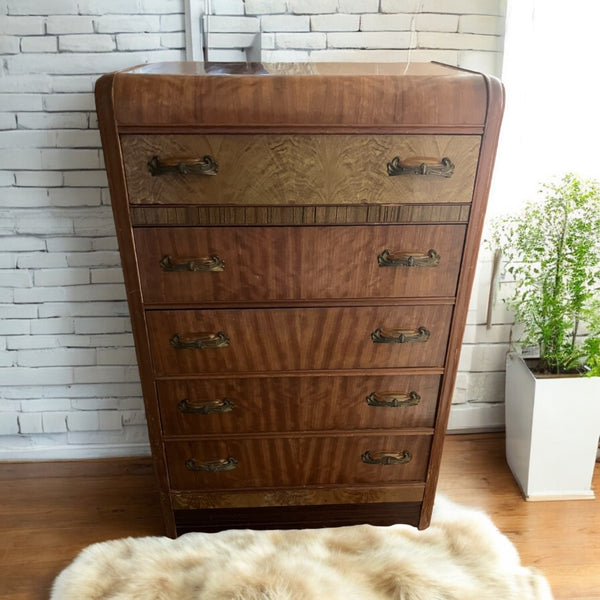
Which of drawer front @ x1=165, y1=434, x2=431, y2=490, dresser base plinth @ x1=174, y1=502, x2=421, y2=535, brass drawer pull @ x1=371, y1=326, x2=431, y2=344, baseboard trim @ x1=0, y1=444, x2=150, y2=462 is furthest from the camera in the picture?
baseboard trim @ x1=0, y1=444, x2=150, y2=462

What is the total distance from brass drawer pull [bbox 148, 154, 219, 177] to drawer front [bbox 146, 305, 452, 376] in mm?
333

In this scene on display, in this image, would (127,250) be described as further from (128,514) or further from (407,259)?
(128,514)

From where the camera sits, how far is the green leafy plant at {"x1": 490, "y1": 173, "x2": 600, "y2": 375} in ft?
5.50

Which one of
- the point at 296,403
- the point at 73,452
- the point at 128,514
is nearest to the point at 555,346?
the point at 296,403

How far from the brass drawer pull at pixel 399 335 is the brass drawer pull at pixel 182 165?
559 millimetres

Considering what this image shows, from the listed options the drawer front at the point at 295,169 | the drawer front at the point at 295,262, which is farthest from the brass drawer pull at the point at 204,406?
the drawer front at the point at 295,169

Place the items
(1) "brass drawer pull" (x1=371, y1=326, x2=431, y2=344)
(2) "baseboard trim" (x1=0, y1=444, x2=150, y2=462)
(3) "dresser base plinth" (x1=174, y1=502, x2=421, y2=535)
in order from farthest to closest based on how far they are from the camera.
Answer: (2) "baseboard trim" (x1=0, y1=444, x2=150, y2=462) → (3) "dresser base plinth" (x1=174, y1=502, x2=421, y2=535) → (1) "brass drawer pull" (x1=371, y1=326, x2=431, y2=344)

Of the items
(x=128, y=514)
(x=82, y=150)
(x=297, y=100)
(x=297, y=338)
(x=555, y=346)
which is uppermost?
(x=297, y=100)

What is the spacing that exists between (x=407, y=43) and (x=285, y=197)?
76 centimetres

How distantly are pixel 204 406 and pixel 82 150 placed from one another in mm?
842

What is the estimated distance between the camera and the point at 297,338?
1.47 metres

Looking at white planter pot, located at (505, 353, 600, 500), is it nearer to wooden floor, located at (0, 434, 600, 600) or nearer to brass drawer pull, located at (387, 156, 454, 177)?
wooden floor, located at (0, 434, 600, 600)

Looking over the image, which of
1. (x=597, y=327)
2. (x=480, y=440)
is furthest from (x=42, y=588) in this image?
(x=597, y=327)

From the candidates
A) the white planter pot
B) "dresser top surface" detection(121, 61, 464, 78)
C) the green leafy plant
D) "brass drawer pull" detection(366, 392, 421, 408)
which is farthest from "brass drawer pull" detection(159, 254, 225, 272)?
the white planter pot
